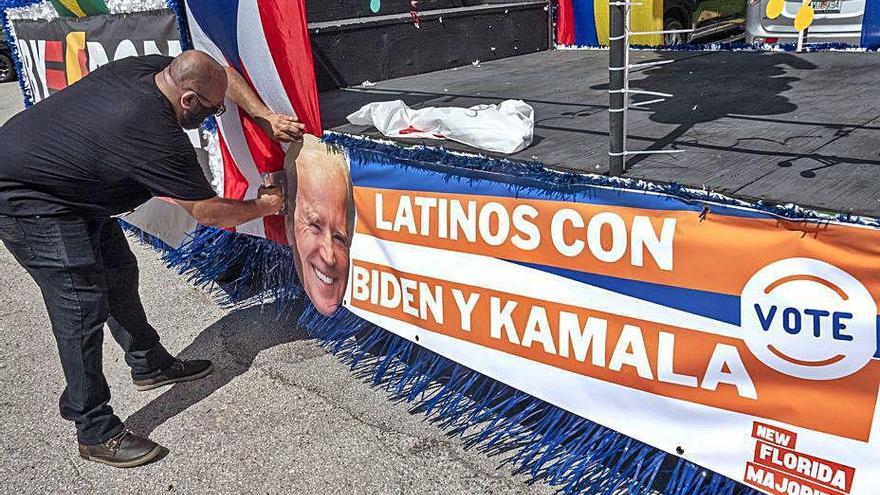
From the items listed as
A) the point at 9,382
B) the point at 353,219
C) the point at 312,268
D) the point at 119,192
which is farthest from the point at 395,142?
the point at 9,382

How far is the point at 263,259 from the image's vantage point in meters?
3.71

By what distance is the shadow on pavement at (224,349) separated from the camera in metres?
2.95

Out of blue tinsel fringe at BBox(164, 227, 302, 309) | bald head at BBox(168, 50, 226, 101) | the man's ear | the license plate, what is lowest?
blue tinsel fringe at BBox(164, 227, 302, 309)

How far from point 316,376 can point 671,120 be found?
6.26 feet

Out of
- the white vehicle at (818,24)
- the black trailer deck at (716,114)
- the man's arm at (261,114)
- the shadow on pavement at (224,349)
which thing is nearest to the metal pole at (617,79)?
the black trailer deck at (716,114)

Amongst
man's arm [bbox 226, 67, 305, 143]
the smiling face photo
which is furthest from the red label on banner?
man's arm [bbox 226, 67, 305, 143]

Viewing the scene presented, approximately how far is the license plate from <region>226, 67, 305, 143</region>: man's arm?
413cm

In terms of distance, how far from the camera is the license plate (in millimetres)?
5084

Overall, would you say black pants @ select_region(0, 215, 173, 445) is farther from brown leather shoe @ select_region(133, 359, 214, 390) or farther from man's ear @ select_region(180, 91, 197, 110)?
man's ear @ select_region(180, 91, 197, 110)

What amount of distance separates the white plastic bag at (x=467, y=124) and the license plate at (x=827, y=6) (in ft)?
11.7

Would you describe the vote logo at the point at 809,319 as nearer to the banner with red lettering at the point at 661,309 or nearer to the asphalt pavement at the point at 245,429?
the banner with red lettering at the point at 661,309

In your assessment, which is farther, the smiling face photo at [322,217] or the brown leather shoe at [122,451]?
the smiling face photo at [322,217]

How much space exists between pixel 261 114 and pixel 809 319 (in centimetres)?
224

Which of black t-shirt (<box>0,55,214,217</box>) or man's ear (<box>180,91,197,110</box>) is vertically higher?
man's ear (<box>180,91,197,110</box>)
